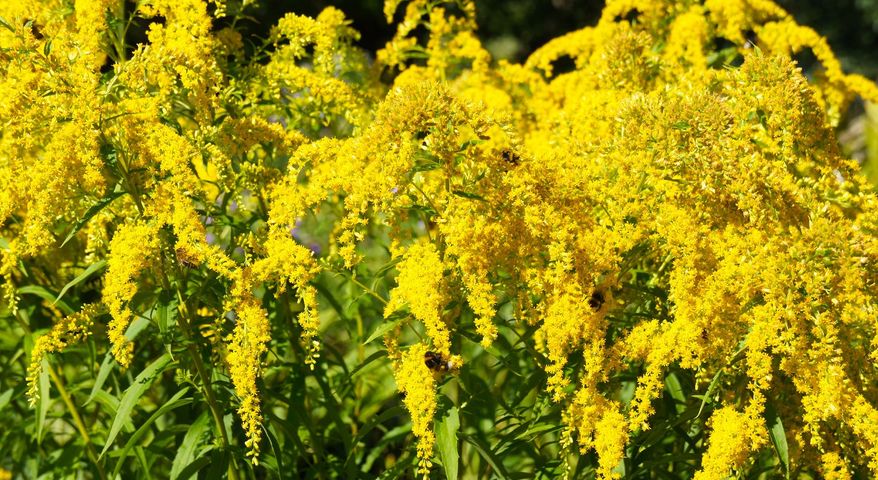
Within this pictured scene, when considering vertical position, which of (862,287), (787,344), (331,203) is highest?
(862,287)

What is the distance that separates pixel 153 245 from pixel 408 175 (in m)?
0.92

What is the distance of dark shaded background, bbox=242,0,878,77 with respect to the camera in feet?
61.1

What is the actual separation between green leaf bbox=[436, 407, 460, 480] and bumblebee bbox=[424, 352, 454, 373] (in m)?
0.16

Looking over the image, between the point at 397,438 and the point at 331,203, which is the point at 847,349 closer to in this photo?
the point at 397,438

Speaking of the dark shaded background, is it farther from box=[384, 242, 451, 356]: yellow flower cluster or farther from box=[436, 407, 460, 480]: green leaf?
box=[436, 407, 460, 480]: green leaf

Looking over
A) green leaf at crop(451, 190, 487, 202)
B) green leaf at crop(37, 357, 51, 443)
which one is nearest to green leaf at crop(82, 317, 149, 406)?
green leaf at crop(37, 357, 51, 443)

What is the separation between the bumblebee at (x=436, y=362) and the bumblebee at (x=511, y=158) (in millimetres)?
726

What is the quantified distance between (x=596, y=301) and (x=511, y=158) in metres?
A: 0.60

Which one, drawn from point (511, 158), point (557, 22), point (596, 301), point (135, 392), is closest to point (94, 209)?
point (135, 392)

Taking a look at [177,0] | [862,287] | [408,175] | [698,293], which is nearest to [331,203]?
[177,0]

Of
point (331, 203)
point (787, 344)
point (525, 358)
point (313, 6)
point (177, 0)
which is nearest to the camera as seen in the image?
point (787, 344)

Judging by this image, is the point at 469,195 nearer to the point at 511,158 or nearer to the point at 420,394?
the point at 511,158

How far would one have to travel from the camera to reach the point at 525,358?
15.4 ft

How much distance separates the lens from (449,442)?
3.30m
